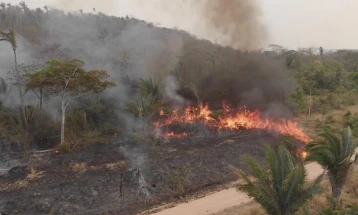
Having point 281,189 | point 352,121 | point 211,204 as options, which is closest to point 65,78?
point 211,204

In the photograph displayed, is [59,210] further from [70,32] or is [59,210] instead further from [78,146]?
[70,32]

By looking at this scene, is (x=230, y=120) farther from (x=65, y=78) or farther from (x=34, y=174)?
(x=34, y=174)

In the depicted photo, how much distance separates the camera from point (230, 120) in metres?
37.0

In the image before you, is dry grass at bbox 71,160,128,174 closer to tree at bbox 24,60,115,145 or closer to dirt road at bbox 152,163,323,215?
tree at bbox 24,60,115,145

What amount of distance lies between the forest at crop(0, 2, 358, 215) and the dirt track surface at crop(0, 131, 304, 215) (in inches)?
3.6

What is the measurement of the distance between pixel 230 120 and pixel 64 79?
17.8 m

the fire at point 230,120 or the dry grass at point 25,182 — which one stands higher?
the fire at point 230,120

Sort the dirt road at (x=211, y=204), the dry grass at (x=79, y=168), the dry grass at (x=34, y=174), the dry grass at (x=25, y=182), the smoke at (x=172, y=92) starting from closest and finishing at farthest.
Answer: the dirt road at (x=211, y=204), the dry grass at (x=25, y=182), the dry grass at (x=34, y=174), the dry grass at (x=79, y=168), the smoke at (x=172, y=92)

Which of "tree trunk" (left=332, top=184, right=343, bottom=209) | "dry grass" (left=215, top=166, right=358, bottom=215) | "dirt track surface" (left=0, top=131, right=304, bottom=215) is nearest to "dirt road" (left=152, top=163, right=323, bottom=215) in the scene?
"dirt track surface" (left=0, top=131, right=304, bottom=215)

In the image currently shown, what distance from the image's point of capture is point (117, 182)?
22.1 meters

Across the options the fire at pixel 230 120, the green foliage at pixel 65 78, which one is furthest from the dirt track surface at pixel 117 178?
the fire at pixel 230 120

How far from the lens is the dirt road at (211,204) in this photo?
19125mm

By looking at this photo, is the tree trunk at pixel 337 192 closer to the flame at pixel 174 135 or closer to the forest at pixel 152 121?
the forest at pixel 152 121

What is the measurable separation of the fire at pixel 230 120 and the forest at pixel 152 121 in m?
0.16
